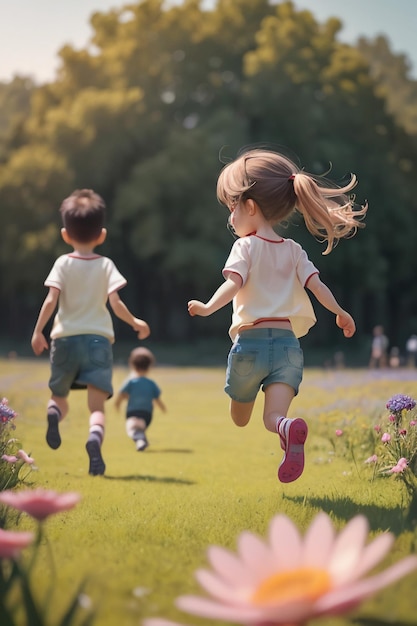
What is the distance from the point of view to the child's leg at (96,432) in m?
7.09

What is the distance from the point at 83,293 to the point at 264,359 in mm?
2083

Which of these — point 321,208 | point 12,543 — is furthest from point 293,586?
point 321,208

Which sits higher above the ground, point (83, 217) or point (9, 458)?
point (83, 217)

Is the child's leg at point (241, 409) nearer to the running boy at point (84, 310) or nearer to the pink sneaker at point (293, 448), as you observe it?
the pink sneaker at point (293, 448)

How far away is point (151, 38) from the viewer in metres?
37.2

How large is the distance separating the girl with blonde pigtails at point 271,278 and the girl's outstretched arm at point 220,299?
45mm

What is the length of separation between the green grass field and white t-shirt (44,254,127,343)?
3.83 feet

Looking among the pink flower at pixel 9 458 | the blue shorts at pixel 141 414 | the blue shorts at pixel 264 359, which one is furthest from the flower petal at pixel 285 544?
the blue shorts at pixel 141 414

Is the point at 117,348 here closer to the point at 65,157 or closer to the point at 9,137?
the point at 65,157

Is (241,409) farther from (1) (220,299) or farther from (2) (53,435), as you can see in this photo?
(2) (53,435)

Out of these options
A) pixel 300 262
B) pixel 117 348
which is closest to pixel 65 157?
pixel 117 348

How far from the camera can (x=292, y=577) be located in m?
2.71

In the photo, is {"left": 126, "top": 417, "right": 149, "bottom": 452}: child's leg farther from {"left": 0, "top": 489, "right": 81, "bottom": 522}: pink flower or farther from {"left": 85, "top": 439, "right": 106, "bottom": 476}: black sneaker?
{"left": 0, "top": 489, "right": 81, "bottom": 522}: pink flower

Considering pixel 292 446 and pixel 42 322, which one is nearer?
pixel 292 446
